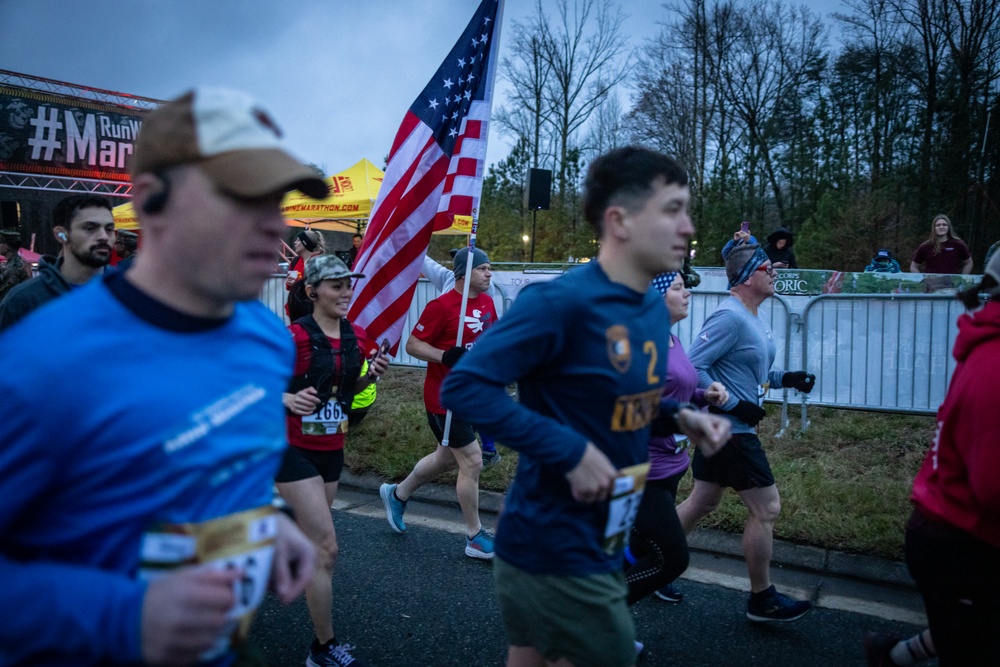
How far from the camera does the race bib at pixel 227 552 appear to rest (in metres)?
1.27

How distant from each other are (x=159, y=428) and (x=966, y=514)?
7.79ft

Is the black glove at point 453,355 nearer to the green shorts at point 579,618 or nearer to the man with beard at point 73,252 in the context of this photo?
the man with beard at point 73,252

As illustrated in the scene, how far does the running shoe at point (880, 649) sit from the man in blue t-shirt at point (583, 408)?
4.61ft

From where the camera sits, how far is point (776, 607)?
382 centimetres

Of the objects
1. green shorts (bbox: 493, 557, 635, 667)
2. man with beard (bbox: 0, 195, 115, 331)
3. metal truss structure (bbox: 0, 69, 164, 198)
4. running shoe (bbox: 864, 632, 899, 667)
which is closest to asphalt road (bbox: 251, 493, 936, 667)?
running shoe (bbox: 864, 632, 899, 667)

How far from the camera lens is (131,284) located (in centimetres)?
133

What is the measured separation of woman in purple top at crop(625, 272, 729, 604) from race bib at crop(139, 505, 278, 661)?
6.90 ft

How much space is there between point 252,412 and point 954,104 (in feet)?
81.2

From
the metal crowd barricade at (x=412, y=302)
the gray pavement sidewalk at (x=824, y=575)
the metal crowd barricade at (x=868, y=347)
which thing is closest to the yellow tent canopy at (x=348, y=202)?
the metal crowd barricade at (x=412, y=302)

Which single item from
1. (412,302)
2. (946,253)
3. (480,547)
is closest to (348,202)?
(412,302)

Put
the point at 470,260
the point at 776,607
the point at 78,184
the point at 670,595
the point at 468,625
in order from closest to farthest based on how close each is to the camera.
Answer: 1. the point at 776,607
2. the point at 468,625
3. the point at 670,595
4. the point at 470,260
5. the point at 78,184

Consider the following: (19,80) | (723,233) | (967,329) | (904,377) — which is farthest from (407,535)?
(19,80)

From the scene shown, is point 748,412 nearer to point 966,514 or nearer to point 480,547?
point 966,514

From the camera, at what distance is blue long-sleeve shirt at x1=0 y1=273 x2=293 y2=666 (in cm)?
111
